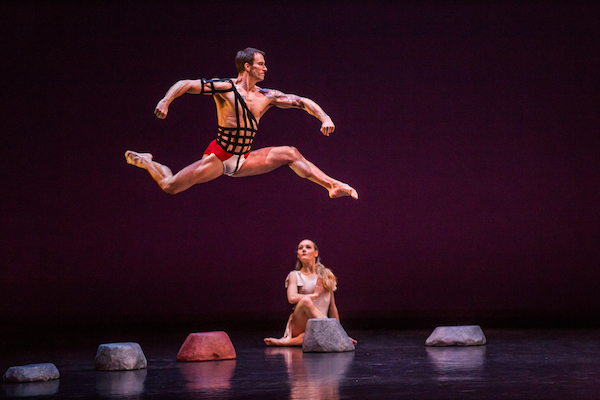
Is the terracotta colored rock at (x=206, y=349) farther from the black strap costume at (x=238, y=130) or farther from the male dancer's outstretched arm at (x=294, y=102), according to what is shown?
the male dancer's outstretched arm at (x=294, y=102)

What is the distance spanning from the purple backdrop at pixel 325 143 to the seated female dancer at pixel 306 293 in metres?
1.81

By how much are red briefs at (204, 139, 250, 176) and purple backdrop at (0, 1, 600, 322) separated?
11.2 feet

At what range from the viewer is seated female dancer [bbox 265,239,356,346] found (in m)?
6.49

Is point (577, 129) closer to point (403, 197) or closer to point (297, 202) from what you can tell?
point (403, 197)

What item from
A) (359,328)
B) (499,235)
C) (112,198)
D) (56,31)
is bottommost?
(359,328)

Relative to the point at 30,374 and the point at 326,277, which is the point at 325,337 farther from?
the point at 30,374

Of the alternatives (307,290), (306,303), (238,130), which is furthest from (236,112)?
(307,290)

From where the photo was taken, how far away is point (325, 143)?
28.0 feet

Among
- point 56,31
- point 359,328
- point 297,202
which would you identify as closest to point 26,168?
point 56,31

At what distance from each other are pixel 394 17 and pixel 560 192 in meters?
2.68

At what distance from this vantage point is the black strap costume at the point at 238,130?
4910 mm

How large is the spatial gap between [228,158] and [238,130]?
8.5 inches

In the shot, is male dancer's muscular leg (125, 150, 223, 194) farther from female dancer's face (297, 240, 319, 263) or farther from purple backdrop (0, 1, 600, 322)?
purple backdrop (0, 1, 600, 322)

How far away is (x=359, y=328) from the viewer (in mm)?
8250
